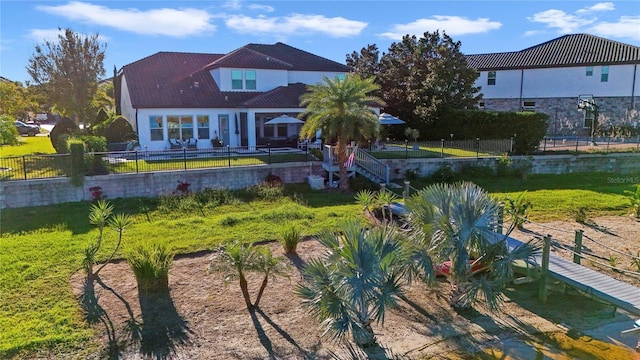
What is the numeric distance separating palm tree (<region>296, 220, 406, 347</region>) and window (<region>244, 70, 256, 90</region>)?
22.0 m

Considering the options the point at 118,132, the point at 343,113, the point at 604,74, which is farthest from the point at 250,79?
the point at 604,74

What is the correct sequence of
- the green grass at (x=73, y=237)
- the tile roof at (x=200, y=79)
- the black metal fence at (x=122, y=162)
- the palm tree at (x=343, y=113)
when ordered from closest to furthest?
the green grass at (x=73, y=237) → the black metal fence at (x=122, y=162) → the palm tree at (x=343, y=113) → the tile roof at (x=200, y=79)

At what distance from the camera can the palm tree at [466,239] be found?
8.08m

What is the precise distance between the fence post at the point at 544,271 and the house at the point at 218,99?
1802cm

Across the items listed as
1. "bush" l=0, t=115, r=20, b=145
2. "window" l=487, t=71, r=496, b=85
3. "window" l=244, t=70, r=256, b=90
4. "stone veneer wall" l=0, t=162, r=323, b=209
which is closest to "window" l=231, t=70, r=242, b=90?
"window" l=244, t=70, r=256, b=90

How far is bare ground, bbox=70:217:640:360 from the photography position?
757 centimetres

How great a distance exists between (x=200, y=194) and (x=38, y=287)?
8.63 meters

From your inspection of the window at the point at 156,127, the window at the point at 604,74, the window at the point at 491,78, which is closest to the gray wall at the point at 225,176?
the window at the point at 156,127

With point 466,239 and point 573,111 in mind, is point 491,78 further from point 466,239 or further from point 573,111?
point 466,239

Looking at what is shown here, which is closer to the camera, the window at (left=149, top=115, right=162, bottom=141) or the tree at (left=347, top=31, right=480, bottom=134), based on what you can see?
the window at (left=149, top=115, right=162, bottom=141)

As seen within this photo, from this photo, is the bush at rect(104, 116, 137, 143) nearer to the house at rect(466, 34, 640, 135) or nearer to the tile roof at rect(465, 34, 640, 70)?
the house at rect(466, 34, 640, 135)

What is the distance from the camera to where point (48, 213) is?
15602 mm

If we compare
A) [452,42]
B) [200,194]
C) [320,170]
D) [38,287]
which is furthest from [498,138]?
[38,287]

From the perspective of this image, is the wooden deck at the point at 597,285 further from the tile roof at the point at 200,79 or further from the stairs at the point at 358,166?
the tile roof at the point at 200,79
